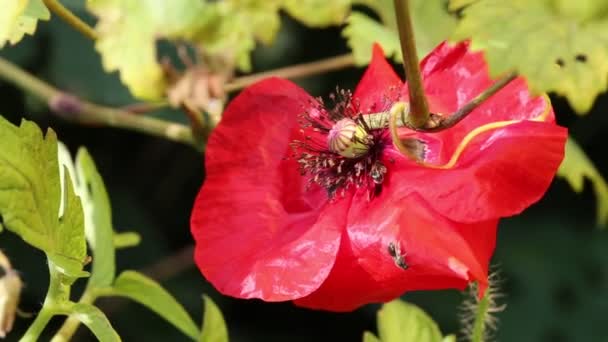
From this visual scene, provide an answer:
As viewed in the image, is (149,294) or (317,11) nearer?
(149,294)

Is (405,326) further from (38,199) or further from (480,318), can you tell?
Result: (38,199)

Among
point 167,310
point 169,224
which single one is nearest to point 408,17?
point 167,310

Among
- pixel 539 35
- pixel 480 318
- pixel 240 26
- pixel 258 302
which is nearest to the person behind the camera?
pixel 539 35

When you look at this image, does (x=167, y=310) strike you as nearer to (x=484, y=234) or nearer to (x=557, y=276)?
(x=484, y=234)

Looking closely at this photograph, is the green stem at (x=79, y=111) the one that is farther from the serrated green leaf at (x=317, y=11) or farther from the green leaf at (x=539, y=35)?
the green leaf at (x=539, y=35)

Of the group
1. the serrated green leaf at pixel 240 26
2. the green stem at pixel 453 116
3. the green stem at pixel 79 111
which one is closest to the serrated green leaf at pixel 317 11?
the serrated green leaf at pixel 240 26

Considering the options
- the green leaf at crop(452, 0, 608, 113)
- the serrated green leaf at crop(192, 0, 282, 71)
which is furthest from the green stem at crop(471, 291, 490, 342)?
the serrated green leaf at crop(192, 0, 282, 71)

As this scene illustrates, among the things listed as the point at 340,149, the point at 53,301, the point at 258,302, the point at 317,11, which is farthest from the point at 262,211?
the point at 258,302

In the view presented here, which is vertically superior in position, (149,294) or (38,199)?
(38,199)
